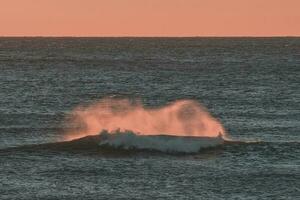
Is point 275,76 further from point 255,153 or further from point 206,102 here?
point 255,153

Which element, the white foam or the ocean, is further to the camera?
the white foam

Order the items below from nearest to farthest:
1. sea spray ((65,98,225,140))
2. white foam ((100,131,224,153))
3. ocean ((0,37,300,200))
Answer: ocean ((0,37,300,200)) < white foam ((100,131,224,153)) < sea spray ((65,98,225,140))

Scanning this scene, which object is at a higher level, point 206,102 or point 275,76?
point 275,76

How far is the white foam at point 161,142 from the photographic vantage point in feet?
186

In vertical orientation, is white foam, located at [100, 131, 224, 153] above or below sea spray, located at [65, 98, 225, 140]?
below

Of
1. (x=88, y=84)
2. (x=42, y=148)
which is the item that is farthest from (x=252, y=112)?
(x=88, y=84)

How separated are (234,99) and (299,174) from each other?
46552 millimetres

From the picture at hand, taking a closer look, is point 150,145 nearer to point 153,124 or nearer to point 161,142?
point 161,142

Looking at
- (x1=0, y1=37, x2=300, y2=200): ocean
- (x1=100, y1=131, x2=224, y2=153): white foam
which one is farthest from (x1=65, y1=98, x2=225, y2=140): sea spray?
(x1=100, y1=131, x2=224, y2=153): white foam

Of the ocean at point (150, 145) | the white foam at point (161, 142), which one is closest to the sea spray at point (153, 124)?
the ocean at point (150, 145)

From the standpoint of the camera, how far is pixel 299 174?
161 ft

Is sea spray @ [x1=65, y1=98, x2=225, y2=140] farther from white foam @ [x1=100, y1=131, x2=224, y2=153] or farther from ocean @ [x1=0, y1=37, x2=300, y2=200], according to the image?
white foam @ [x1=100, y1=131, x2=224, y2=153]

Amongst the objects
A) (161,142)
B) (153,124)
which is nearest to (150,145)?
(161,142)

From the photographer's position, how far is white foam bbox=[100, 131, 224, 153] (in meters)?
56.6
